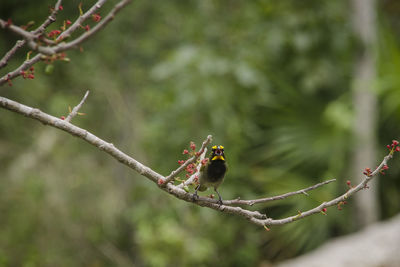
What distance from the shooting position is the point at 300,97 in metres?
6.81

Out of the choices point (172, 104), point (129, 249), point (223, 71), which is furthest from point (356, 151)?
point (129, 249)

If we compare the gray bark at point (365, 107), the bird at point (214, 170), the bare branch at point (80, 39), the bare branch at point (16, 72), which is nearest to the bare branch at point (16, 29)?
the bare branch at point (80, 39)

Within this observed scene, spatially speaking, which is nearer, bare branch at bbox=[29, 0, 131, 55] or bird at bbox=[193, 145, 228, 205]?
bare branch at bbox=[29, 0, 131, 55]

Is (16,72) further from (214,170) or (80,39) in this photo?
(214,170)

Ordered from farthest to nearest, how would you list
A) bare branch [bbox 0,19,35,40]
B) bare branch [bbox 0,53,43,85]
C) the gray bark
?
the gray bark → bare branch [bbox 0,53,43,85] → bare branch [bbox 0,19,35,40]

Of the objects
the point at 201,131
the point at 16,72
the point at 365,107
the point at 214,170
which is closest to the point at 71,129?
the point at 16,72

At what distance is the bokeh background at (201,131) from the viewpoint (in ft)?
20.0

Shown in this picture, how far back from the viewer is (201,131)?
609cm

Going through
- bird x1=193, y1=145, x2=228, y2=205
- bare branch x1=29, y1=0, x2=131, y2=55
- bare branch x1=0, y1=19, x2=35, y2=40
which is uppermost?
bird x1=193, y1=145, x2=228, y2=205

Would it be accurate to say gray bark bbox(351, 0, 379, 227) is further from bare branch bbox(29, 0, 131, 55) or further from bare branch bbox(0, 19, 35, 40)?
bare branch bbox(0, 19, 35, 40)

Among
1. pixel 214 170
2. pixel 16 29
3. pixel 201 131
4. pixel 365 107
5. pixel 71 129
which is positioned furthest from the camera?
pixel 365 107

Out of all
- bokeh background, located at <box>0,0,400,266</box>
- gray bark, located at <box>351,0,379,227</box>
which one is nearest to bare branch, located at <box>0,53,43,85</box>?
bokeh background, located at <box>0,0,400,266</box>

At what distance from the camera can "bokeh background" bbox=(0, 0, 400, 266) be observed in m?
6.10

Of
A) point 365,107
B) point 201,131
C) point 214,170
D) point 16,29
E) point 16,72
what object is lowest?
point 16,29
